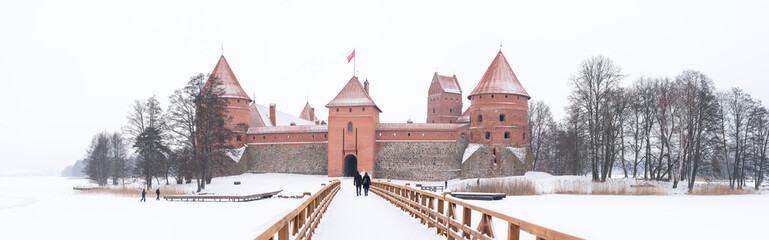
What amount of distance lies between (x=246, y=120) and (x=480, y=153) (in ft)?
61.5

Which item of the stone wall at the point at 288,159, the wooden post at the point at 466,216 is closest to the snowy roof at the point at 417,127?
the stone wall at the point at 288,159

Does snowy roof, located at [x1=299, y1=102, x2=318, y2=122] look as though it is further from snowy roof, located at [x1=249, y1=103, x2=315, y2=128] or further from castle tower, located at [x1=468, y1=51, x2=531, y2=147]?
castle tower, located at [x1=468, y1=51, x2=531, y2=147]

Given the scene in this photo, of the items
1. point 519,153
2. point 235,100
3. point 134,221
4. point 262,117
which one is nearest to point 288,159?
point 235,100

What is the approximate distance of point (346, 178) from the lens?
39500 millimetres

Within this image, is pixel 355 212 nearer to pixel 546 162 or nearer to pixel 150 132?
pixel 150 132

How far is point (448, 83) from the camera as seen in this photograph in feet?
198

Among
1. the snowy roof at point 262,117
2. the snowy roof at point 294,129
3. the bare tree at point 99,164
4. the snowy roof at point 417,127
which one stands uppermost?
the snowy roof at point 262,117

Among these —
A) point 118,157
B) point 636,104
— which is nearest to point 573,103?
point 636,104

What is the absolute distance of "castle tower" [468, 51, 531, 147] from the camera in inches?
1532

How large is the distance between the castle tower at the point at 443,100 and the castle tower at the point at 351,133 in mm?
18648

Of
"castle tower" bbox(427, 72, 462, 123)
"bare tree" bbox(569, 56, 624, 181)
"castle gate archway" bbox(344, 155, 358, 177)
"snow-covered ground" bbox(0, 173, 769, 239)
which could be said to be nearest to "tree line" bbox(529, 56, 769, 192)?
"bare tree" bbox(569, 56, 624, 181)

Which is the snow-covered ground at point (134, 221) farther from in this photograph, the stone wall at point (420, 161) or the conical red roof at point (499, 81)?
the conical red roof at point (499, 81)

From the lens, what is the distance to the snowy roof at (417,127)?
1602 inches

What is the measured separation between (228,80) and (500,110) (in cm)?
2125
